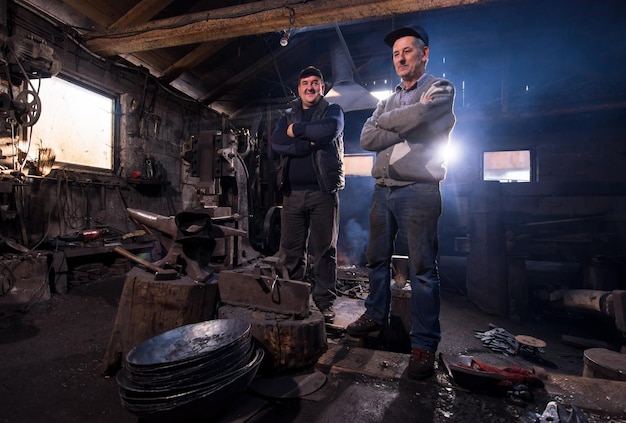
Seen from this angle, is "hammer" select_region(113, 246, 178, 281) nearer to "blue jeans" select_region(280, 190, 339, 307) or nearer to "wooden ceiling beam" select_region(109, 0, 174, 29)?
"blue jeans" select_region(280, 190, 339, 307)

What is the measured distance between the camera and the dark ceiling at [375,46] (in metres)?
5.50

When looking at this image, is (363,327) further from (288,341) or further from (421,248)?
(421,248)

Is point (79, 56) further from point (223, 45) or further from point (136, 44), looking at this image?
point (223, 45)

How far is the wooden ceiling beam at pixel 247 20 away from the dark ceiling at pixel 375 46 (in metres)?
0.02

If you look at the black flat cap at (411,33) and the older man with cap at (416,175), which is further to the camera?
the black flat cap at (411,33)

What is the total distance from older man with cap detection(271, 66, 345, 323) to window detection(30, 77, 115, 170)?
14.7 feet

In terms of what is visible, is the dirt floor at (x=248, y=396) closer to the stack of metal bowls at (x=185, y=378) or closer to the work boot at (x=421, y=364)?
the work boot at (x=421, y=364)

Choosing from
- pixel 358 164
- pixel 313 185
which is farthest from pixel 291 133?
pixel 358 164

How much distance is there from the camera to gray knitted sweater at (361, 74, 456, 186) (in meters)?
2.19

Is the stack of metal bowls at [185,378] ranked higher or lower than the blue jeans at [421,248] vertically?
lower

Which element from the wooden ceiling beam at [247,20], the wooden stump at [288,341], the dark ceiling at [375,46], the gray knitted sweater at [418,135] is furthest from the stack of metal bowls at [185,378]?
the dark ceiling at [375,46]

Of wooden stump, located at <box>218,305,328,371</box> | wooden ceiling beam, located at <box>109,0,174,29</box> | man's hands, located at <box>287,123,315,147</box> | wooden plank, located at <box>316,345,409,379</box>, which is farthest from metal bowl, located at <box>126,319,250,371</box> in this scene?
wooden ceiling beam, located at <box>109,0,174,29</box>

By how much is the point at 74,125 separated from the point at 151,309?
17.1 feet

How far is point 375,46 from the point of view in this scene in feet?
28.2
